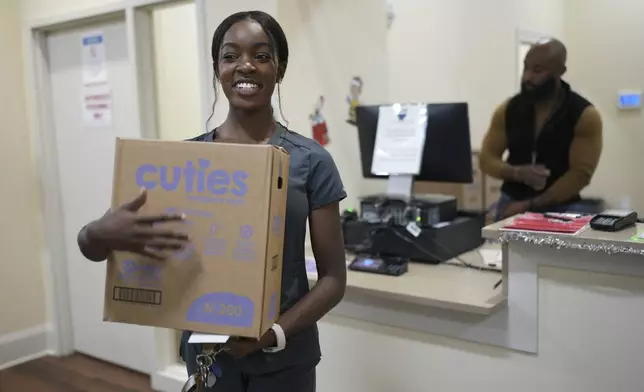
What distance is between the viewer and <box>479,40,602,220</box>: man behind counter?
86.5 inches

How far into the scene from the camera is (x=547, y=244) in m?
1.62

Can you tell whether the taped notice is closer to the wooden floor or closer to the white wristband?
the wooden floor

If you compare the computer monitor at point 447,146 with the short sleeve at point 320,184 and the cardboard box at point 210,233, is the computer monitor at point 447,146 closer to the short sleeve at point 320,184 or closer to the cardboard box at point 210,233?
the short sleeve at point 320,184

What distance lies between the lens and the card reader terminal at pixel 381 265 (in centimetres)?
209

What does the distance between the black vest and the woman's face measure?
1.44 m

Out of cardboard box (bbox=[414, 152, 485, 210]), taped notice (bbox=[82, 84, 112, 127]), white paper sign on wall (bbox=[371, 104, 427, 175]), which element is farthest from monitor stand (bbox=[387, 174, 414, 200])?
taped notice (bbox=[82, 84, 112, 127])

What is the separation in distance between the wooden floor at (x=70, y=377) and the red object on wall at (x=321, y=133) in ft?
4.83

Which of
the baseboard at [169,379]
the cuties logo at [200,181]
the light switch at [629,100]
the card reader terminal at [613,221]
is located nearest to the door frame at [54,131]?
the baseboard at [169,379]

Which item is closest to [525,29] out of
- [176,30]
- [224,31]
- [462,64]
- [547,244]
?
[462,64]

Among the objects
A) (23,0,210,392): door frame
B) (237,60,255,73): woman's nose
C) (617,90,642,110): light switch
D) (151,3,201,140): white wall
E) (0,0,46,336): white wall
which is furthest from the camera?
(617,90,642,110): light switch

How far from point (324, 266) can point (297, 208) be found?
0.14 metres

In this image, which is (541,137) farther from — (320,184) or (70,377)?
(70,377)

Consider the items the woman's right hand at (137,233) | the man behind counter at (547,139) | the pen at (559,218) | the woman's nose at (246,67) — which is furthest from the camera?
the man behind counter at (547,139)

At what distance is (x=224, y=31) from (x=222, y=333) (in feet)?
1.99
